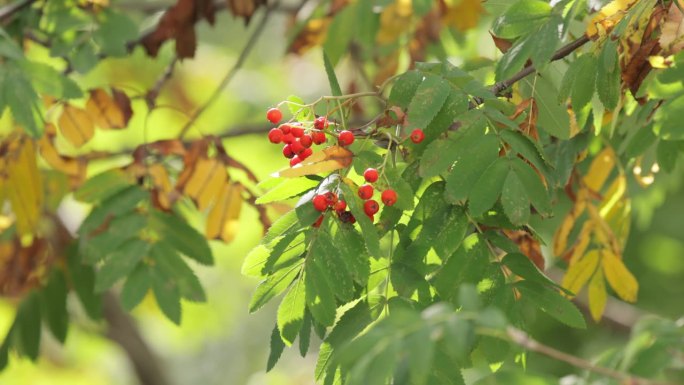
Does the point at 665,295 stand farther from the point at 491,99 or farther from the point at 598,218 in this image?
the point at 491,99

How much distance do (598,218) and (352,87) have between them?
2092 mm

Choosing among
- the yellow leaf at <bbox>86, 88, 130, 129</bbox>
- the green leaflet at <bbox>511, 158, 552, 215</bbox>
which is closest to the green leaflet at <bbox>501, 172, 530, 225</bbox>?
the green leaflet at <bbox>511, 158, 552, 215</bbox>

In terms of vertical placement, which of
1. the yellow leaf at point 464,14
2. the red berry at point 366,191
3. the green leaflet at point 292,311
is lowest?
the yellow leaf at point 464,14

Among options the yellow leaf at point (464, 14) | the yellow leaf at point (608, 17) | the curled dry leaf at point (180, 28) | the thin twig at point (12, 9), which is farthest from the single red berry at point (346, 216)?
the yellow leaf at point (464, 14)

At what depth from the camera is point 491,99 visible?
2.07 meters

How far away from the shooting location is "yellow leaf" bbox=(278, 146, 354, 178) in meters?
1.91

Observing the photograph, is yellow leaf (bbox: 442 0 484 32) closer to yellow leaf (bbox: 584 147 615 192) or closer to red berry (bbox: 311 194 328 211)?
yellow leaf (bbox: 584 147 615 192)

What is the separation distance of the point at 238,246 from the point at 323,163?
4.56m

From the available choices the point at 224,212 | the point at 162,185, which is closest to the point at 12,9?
the point at 162,185

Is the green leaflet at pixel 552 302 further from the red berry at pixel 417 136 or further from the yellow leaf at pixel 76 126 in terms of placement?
the yellow leaf at pixel 76 126

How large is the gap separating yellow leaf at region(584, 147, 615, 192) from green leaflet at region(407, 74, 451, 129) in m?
0.85

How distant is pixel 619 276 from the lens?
2646 millimetres

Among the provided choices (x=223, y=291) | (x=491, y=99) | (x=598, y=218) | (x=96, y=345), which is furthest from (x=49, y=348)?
(x=491, y=99)

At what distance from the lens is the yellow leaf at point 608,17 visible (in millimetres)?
2162
